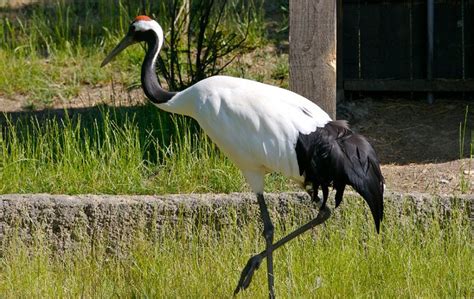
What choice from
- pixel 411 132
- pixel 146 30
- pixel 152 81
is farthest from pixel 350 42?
pixel 152 81

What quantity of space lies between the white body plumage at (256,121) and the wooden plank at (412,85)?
115 inches

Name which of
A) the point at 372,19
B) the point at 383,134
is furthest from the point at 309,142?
the point at 372,19

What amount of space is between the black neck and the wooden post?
0.87 m

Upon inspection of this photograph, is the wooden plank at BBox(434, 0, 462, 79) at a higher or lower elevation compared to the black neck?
lower

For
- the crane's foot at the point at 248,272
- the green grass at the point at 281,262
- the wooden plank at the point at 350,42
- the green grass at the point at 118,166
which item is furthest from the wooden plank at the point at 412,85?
the crane's foot at the point at 248,272

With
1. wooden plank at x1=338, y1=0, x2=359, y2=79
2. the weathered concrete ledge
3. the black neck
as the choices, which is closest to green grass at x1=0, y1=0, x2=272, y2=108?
wooden plank at x1=338, y1=0, x2=359, y2=79

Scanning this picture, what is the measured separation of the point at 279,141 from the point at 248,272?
2.45ft

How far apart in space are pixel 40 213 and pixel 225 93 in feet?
4.75

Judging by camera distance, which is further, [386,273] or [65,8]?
[65,8]

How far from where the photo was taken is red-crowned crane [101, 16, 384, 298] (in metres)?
5.93

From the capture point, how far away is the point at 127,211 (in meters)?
6.70

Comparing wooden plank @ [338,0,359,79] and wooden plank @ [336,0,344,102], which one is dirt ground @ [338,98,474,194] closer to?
wooden plank @ [336,0,344,102]

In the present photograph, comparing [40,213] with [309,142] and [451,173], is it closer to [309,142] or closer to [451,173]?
[309,142]

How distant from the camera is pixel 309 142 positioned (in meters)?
5.99
